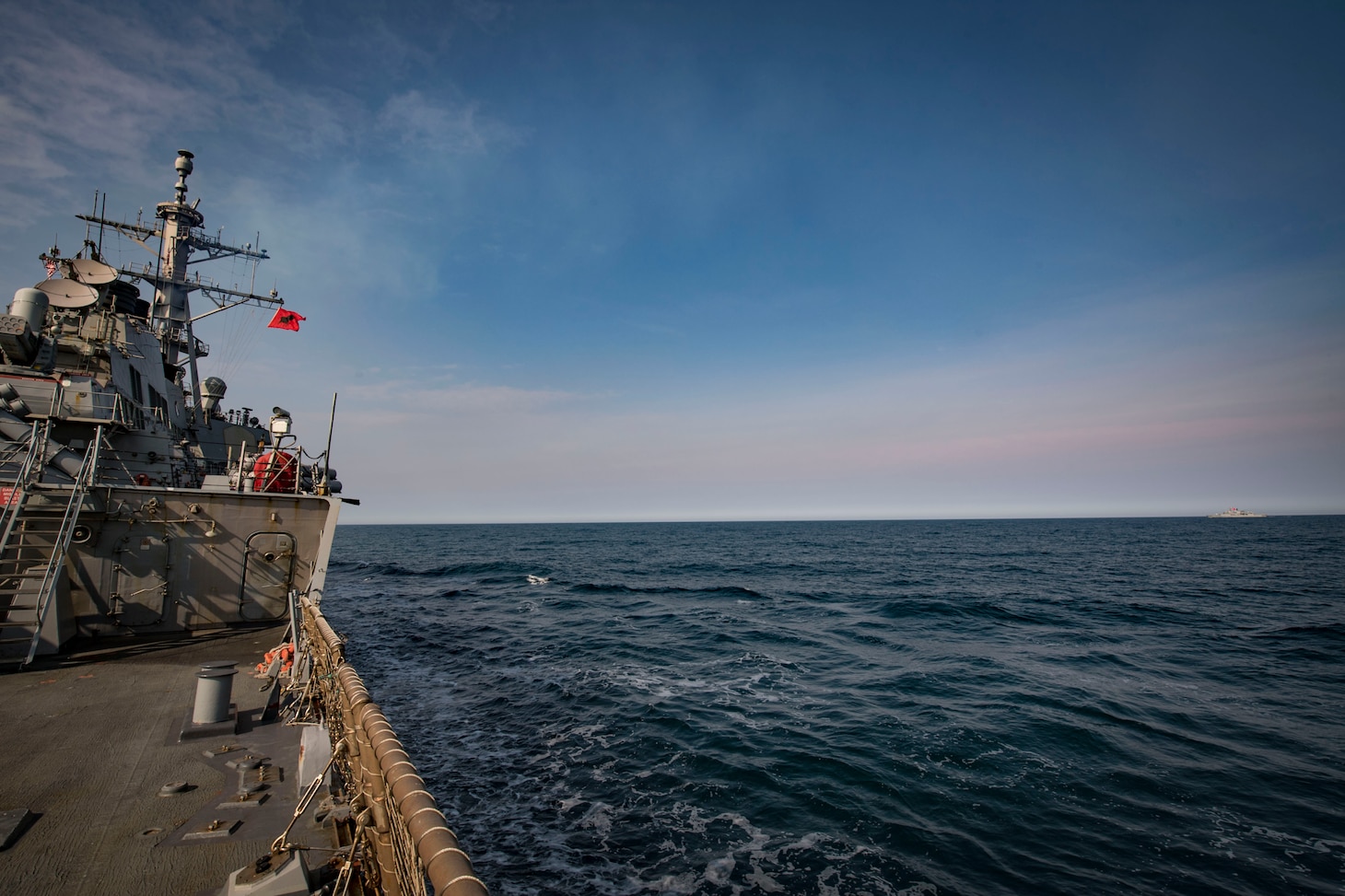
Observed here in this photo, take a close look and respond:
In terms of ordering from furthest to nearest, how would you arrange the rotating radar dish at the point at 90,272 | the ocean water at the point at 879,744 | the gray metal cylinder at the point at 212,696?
1. the rotating radar dish at the point at 90,272
2. the ocean water at the point at 879,744
3. the gray metal cylinder at the point at 212,696

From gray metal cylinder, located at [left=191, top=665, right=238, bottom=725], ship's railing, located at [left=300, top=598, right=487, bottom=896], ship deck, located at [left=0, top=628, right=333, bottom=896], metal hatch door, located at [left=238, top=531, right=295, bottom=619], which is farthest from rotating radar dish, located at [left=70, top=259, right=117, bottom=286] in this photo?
ship's railing, located at [left=300, top=598, right=487, bottom=896]

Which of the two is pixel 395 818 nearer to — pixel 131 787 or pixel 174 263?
pixel 131 787

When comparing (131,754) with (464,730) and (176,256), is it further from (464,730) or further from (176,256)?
(176,256)

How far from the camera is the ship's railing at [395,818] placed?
1994 mm

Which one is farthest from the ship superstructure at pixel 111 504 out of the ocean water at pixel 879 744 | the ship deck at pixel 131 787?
the ocean water at pixel 879 744

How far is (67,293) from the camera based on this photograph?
1527 centimetres

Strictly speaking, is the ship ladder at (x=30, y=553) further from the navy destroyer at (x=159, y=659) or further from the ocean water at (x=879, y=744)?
the ocean water at (x=879, y=744)

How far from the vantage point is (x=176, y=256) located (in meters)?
24.7

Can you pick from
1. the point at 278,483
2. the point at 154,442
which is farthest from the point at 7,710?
the point at 154,442

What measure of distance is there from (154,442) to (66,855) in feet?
46.3

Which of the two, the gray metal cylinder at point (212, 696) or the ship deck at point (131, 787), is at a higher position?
the gray metal cylinder at point (212, 696)

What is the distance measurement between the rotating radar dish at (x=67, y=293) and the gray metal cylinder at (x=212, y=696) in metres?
14.7

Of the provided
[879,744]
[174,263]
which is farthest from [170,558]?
[174,263]

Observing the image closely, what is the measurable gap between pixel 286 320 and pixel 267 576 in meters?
11.4
